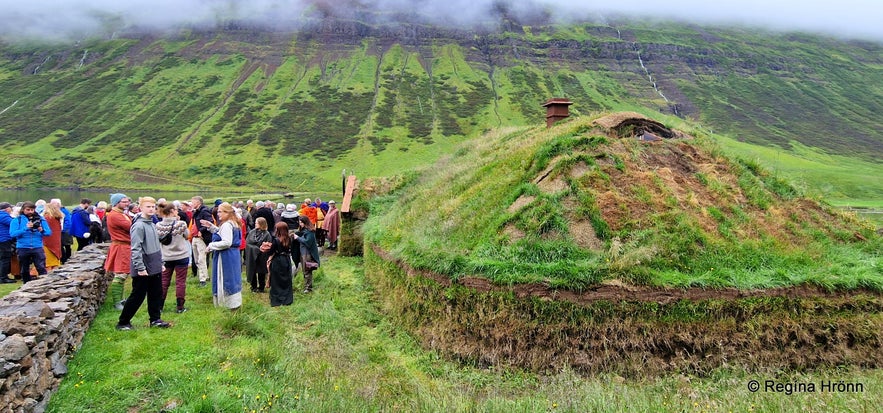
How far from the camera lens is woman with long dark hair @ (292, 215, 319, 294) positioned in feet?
41.3

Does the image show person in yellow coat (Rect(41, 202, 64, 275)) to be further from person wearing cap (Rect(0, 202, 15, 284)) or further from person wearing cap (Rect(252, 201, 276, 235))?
person wearing cap (Rect(252, 201, 276, 235))

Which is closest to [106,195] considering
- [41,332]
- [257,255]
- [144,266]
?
[257,255]

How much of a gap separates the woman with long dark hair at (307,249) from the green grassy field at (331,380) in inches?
103

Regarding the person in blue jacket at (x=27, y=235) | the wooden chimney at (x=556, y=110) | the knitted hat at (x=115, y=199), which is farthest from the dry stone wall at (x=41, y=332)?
the wooden chimney at (x=556, y=110)

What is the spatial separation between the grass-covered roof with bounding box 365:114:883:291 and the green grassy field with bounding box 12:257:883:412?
164 centimetres

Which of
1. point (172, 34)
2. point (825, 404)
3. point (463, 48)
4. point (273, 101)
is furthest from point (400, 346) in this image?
point (172, 34)

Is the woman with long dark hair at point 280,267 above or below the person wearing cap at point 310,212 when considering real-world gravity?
above

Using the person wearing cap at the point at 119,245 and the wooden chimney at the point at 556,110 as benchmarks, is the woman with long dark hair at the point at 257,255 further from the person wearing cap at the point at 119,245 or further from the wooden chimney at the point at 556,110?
the wooden chimney at the point at 556,110

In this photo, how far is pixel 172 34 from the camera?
548ft

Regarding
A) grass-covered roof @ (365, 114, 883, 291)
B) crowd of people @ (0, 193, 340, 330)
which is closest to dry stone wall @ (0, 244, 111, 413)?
crowd of people @ (0, 193, 340, 330)

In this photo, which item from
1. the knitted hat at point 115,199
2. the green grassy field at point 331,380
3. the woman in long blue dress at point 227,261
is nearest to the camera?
the green grassy field at point 331,380

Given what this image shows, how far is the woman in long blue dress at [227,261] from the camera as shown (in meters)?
10.1

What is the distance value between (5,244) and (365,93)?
117 m

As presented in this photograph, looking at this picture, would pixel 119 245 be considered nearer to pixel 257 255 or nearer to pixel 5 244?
pixel 257 255
